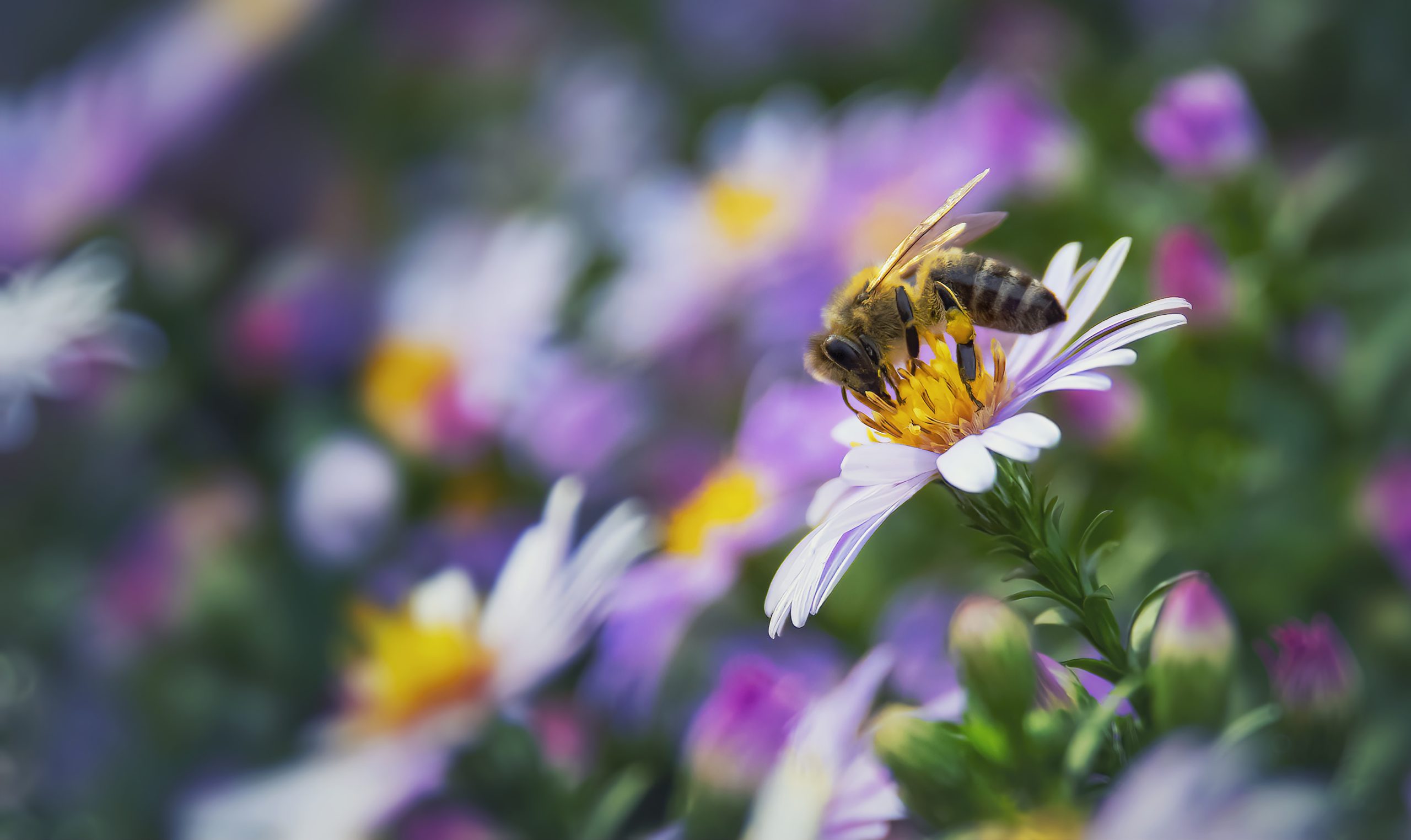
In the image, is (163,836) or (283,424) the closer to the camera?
(163,836)

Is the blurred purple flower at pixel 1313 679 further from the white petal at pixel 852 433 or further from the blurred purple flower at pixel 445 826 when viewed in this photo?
the blurred purple flower at pixel 445 826

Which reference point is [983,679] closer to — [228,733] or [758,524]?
[758,524]

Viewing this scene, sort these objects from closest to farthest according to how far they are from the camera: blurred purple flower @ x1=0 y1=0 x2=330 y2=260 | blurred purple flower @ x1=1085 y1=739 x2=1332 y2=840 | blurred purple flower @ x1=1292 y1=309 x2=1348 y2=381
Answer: blurred purple flower @ x1=1085 y1=739 x2=1332 y2=840 < blurred purple flower @ x1=1292 y1=309 x2=1348 y2=381 < blurred purple flower @ x1=0 y1=0 x2=330 y2=260

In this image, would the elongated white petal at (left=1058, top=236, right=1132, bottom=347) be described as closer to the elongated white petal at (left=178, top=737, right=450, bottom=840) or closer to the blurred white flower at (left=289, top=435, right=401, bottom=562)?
the elongated white petal at (left=178, top=737, right=450, bottom=840)

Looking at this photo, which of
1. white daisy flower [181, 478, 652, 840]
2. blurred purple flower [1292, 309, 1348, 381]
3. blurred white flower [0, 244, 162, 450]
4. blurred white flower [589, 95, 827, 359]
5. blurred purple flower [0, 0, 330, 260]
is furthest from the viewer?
blurred purple flower [0, 0, 330, 260]

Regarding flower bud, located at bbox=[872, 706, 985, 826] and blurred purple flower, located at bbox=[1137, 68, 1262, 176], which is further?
blurred purple flower, located at bbox=[1137, 68, 1262, 176]

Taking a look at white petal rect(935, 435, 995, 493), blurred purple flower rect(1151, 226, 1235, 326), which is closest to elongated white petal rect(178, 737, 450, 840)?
white petal rect(935, 435, 995, 493)

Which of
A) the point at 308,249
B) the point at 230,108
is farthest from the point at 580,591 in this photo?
the point at 230,108

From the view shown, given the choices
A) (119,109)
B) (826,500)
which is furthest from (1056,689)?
(119,109)
